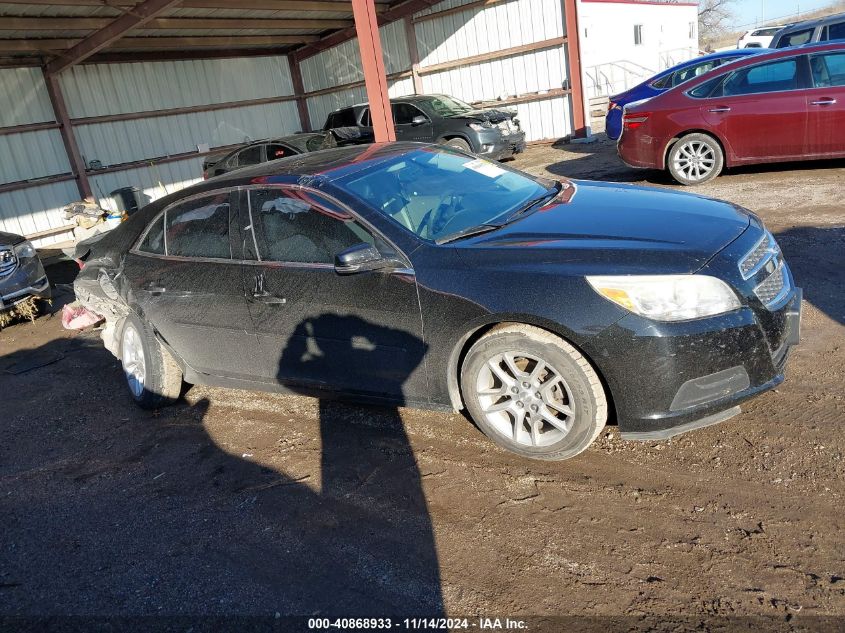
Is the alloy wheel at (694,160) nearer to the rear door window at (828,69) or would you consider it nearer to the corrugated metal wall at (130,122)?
the rear door window at (828,69)

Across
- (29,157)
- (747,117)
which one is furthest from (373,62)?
(29,157)

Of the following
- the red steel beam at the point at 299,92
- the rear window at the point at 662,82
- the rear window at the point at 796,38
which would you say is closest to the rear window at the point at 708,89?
→ the rear window at the point at 662,82

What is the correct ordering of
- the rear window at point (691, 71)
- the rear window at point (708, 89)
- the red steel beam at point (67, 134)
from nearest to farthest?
the rear window at point (708, 89)
the rear window at point (691, 71)
the red steel beam at point (67, 134)

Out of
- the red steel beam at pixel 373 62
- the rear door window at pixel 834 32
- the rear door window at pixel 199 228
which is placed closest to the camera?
the rear door window at pixel 199 228

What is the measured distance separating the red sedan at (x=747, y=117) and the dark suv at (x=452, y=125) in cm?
479

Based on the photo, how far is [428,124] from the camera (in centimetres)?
1438

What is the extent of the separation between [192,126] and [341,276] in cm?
1608

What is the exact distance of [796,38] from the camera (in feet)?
38.6

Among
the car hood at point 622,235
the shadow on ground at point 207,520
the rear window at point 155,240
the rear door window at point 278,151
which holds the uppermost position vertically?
the rear door window at point 278,151

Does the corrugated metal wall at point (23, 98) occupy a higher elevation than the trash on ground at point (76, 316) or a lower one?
higher

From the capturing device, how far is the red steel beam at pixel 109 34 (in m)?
12.4

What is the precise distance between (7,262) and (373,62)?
596 cm

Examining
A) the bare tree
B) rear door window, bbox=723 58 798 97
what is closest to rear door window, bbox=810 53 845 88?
rear door window, bbox=723 58 798 97

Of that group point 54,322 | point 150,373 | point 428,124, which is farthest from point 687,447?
point 428,124
